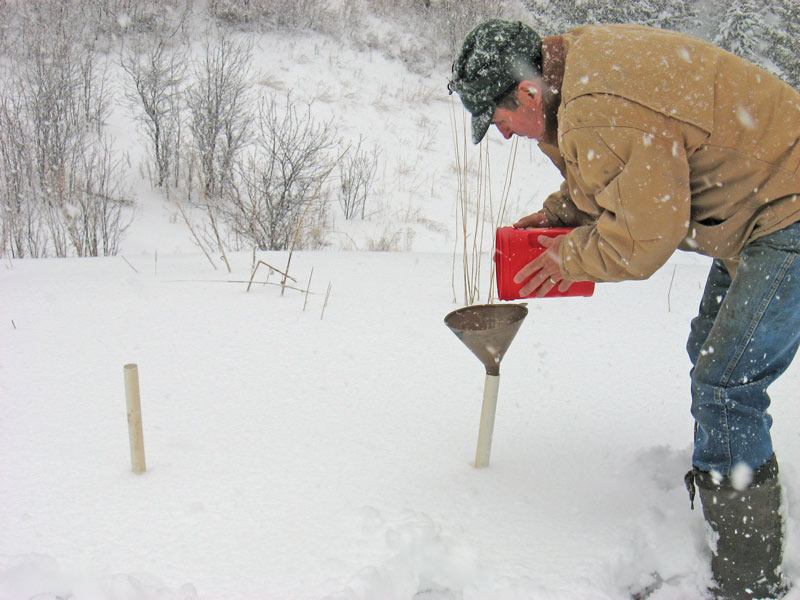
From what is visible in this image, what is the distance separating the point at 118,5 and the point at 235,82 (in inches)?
140

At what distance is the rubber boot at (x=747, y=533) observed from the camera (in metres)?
1.40

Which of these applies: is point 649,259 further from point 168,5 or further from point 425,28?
point 425,28

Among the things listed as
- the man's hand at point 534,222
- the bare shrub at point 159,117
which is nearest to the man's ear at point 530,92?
the man's hand at point 534,222

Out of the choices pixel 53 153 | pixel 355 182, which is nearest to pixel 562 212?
pixel 53 153

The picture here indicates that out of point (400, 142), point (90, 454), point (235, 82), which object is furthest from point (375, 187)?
point (90, 454)

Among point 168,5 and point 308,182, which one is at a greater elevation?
point 168,5

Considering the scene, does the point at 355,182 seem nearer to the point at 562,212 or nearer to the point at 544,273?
the point at 562,212

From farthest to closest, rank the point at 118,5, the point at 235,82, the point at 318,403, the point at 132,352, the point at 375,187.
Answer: the point at 118,5 < the point at 375,187 < the point at 235,82 < the point at 132,352 < the point at 318,403

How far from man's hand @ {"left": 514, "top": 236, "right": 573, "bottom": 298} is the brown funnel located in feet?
0.31

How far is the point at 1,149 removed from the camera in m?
7.38

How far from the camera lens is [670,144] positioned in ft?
4.09

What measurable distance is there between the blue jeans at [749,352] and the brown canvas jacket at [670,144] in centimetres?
7

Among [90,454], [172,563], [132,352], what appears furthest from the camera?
[132,352]

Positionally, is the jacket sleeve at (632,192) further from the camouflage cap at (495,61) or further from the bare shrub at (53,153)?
the bare shrub at (53,153)
